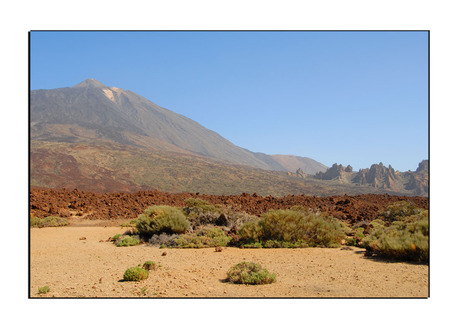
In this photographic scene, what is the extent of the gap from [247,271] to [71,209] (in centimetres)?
1638

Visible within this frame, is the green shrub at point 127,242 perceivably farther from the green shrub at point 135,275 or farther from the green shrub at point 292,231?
the green shrub at point 135,275

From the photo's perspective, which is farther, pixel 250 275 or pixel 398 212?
pixel 398 212

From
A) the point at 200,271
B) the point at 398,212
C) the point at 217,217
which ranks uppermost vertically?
the point at 398,212

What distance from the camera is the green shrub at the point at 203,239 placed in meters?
11.9

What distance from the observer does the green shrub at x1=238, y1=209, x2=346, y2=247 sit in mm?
11469

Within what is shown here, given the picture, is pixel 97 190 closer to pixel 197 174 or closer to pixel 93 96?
pixel 197 174

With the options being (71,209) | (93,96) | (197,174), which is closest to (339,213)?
(71,209)

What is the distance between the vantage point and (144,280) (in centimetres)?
754

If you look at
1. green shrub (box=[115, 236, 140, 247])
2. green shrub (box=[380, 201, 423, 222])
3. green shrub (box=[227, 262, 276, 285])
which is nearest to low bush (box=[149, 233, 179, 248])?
green shrub (box=[115, 236, 140, 247])

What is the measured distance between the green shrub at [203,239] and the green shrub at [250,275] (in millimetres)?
4261

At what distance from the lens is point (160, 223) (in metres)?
13.1

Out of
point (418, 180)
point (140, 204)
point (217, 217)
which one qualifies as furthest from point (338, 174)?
point (217, 217)

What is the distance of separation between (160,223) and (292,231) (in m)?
4.60

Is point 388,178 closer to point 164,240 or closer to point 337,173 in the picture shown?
point 337,173
